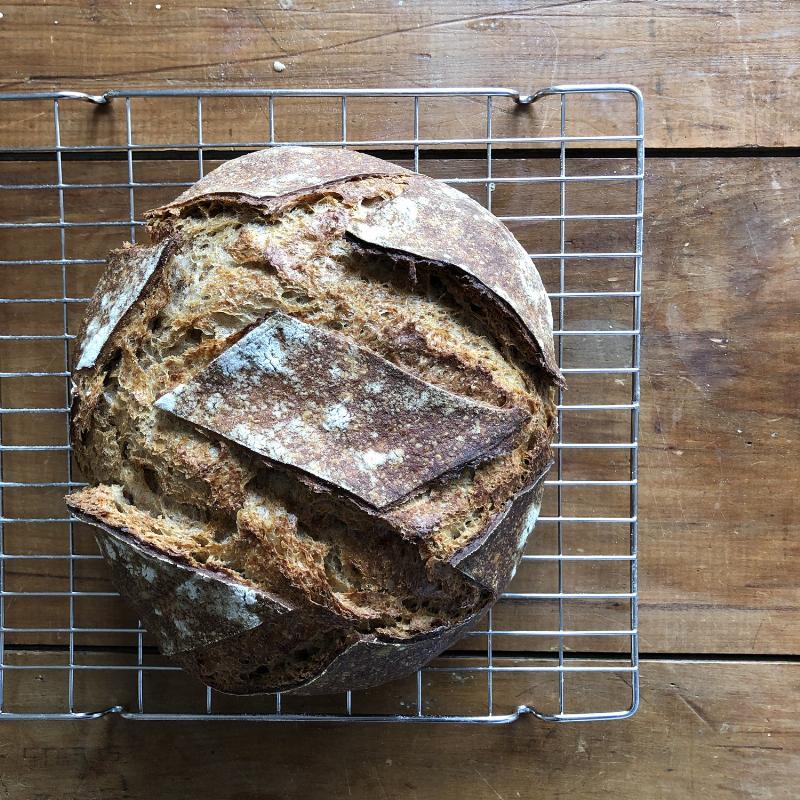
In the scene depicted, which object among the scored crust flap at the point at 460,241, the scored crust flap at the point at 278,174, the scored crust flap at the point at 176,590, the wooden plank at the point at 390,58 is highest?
the wooden plank at the point at 390,58

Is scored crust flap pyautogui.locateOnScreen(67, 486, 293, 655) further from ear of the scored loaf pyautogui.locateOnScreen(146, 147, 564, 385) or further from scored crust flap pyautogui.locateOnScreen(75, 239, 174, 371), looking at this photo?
ear of the scored loaf pyautogui.locateOnScreen(146, 147, 564, 385)

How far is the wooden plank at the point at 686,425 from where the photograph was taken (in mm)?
1478

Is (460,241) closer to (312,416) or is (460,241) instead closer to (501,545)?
(312,416)

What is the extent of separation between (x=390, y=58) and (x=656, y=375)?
2.71 feet

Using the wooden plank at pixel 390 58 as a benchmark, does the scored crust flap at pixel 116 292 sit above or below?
below

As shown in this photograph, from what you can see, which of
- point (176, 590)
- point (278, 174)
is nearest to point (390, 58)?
point (278, 174)

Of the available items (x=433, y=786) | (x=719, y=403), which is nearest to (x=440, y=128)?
(x=719, y=403)

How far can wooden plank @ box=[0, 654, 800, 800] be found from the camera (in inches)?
59.3

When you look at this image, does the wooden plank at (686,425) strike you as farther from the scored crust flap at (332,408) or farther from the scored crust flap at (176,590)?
the scored crust flap at (332,408)

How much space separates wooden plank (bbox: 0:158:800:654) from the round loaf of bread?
375mm

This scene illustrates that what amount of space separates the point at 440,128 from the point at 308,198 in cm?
49

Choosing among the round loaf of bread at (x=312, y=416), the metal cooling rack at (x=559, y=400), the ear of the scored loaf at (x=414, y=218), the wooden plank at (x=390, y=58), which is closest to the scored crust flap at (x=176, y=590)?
the round loaf of bread at (x=312, y=416)

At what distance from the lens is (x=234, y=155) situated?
1.46 metres

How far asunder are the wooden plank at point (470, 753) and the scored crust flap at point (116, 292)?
0.76 metres
